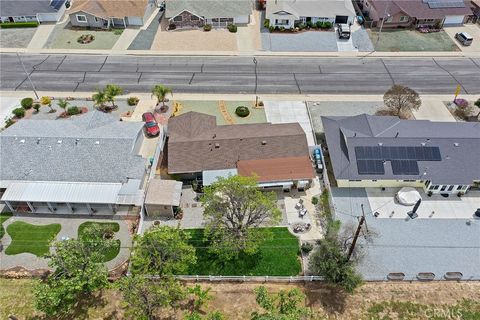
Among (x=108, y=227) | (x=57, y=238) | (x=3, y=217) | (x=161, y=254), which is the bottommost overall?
(x=3, y=217)

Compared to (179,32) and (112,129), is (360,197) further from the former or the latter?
(179,32)

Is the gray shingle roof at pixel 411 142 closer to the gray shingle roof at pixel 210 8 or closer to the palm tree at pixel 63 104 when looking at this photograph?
the gray shingle roof at pixel 210 8

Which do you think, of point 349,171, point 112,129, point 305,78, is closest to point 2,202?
point 112,129

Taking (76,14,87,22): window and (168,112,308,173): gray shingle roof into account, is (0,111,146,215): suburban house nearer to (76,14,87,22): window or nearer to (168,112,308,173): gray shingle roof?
(168,112,308,173): gray shingle roof

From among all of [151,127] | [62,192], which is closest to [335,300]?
[62,192]

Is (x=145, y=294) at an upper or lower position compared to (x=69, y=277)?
upper

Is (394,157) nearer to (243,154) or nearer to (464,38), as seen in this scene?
(243,154)
